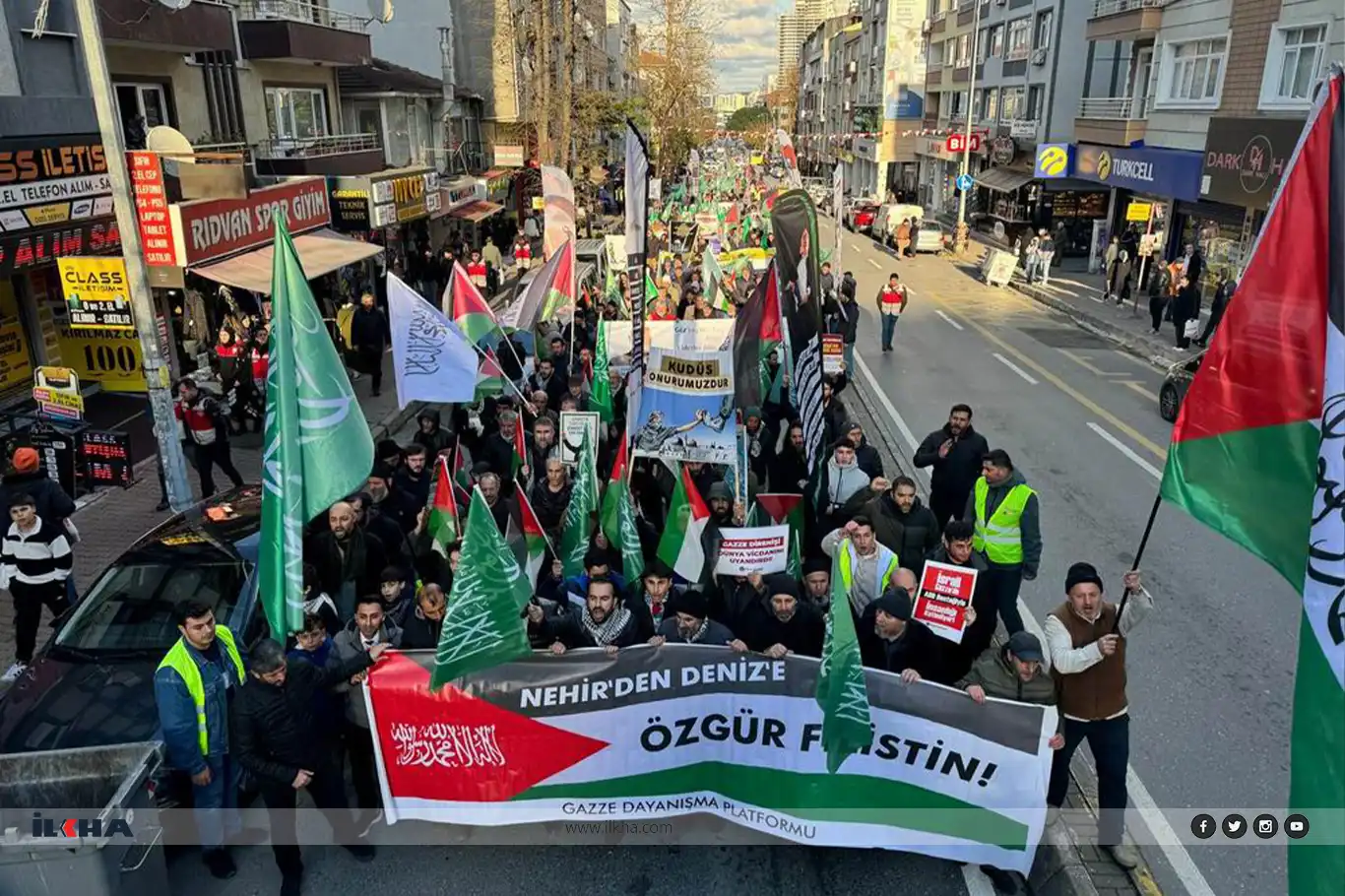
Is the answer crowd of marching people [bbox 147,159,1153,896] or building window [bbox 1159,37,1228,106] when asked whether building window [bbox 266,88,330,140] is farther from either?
building window [bbox 1159,37,1228,106]

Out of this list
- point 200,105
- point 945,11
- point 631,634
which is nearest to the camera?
point 631,634

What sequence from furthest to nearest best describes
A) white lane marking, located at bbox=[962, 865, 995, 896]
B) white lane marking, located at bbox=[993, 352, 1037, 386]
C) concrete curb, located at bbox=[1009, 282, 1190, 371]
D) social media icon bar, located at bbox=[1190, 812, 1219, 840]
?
concrete curb, located at bbox=[1009, 282, 1190, 371] < white lane marking, located at bbox=[993, 352, 1037, 386] < social media icon bar, located at bbox=[1190, 812, 1219, 840] < white lane marking, located at bbox=[962, 865, 995, 896]

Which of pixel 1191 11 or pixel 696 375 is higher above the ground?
pixel 1191 11

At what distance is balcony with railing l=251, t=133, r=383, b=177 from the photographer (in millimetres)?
18984

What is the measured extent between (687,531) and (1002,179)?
133 ft

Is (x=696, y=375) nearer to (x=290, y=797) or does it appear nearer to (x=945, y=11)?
(x=290, y=797)

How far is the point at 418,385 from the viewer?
8.48 meters

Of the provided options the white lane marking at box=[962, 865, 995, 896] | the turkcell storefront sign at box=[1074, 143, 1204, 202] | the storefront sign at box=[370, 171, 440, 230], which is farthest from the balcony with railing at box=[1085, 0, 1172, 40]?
the white lane marking at box=[962, 865, 995, 896]

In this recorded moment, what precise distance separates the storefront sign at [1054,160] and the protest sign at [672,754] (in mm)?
33477

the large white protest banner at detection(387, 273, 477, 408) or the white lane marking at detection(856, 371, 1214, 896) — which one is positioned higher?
the large white protest banner at detection(387, 273, 477, 408)

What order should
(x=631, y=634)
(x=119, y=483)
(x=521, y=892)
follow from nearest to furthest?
(x=521, y=892), (x=631, y=634), (x=119, y=483)

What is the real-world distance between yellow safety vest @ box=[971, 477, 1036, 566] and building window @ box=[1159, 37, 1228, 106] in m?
22.8

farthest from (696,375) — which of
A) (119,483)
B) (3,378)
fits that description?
(3,378)

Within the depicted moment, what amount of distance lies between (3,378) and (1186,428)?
1557 cm
